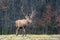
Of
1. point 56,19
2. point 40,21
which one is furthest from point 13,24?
point 56,19

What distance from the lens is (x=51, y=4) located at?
11.8 meters

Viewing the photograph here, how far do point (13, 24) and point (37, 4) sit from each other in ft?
4.73

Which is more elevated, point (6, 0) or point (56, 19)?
point (6, 0)

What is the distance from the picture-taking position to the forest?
36.6 ft

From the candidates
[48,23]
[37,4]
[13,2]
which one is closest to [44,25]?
[48,23]

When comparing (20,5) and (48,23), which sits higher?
(20,5)

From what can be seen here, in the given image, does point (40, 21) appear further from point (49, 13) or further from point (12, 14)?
point (12, 14)

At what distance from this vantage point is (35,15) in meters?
11.3

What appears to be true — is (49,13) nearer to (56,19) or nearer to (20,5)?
(56,19)

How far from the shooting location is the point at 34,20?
37.5 feet

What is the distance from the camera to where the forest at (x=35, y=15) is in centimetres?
1117

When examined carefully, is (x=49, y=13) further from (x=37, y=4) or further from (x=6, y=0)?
(x=6, y=0)

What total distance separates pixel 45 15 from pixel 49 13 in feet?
Result: 0.73

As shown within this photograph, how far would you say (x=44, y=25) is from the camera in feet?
38.1
